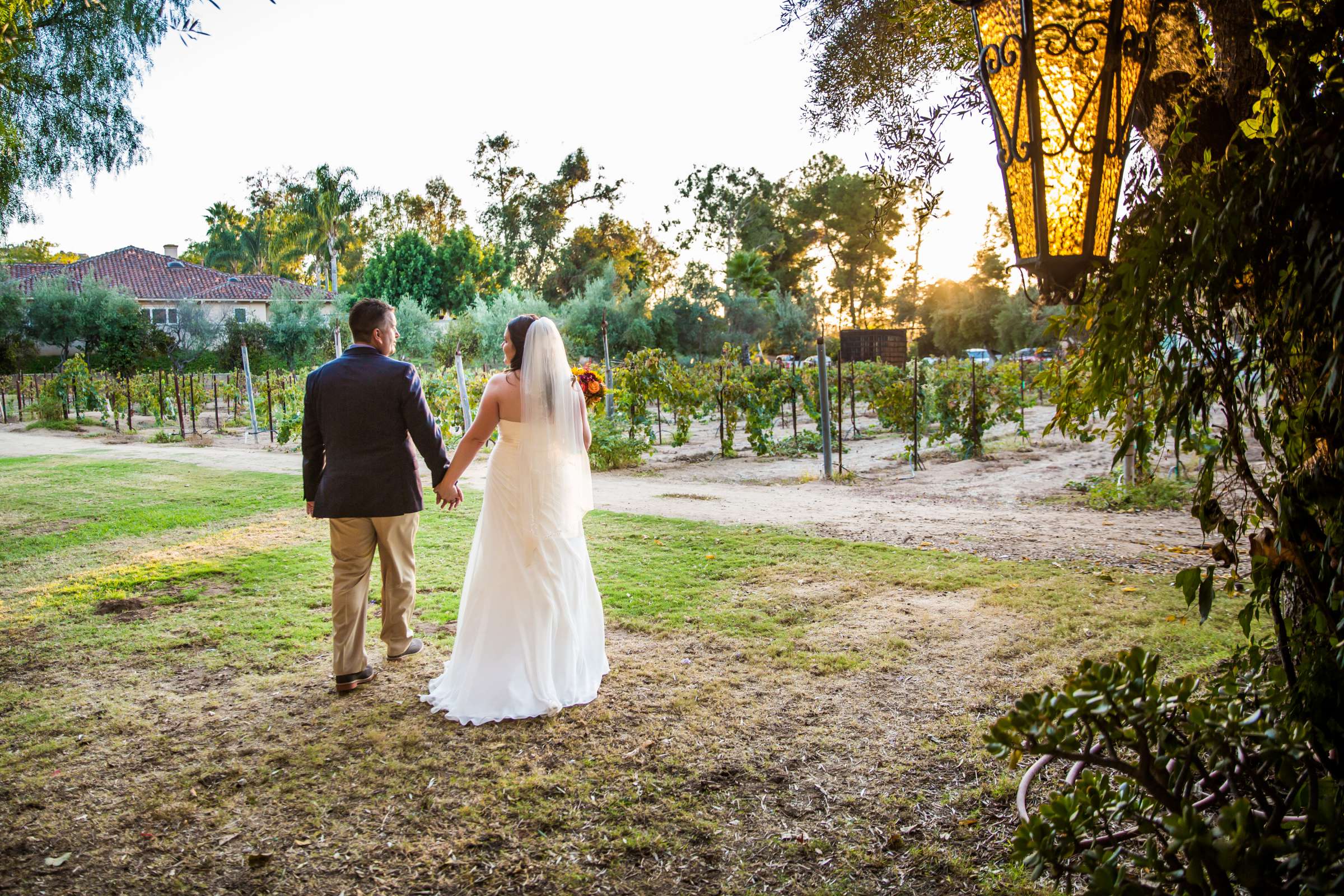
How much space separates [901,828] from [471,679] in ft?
6.87

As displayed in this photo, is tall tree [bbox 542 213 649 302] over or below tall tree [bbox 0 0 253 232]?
over

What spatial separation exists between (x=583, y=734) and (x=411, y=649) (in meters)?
1.52

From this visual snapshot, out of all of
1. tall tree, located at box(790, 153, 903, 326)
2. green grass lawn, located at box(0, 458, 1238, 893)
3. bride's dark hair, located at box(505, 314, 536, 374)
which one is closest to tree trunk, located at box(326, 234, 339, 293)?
tall tree, located at box(790, 153, 903, 326)

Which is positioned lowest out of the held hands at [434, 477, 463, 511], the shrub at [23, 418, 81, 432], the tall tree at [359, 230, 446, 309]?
the held hands at [434, 477, 463, 511]


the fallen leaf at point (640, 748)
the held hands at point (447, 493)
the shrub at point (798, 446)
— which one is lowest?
the fallen leaf at point (640, 748)

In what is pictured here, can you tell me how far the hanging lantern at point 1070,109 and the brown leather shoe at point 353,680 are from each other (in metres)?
3.71

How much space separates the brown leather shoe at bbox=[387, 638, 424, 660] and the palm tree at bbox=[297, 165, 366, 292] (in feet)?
174

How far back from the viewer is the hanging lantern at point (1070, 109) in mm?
2119

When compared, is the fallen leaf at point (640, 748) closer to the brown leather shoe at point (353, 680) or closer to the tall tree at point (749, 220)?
the brown leather shoe at point (353, 680)

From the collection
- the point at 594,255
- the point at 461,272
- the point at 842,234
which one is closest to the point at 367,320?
the point at 461,272

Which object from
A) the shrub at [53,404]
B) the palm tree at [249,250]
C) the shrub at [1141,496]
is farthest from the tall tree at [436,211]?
the shrub at [1141,496]

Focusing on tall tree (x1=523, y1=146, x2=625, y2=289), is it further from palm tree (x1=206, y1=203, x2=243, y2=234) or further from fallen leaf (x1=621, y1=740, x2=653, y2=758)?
fallen leaf (x1=621, y1=740, x2=653, y2=758)

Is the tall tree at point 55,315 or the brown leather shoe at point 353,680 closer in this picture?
the brown leather shoe at point 353,680

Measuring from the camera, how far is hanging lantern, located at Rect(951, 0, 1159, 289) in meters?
2.12
